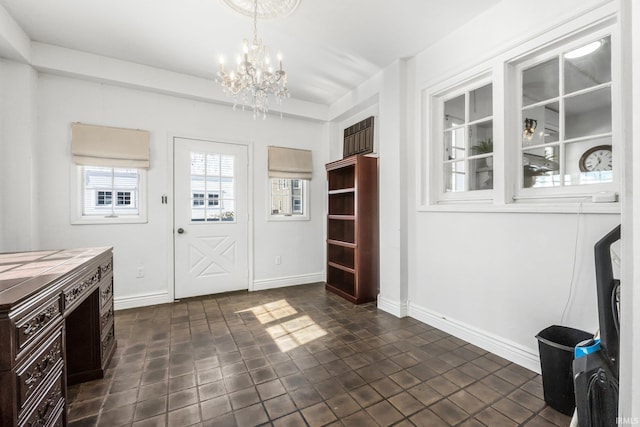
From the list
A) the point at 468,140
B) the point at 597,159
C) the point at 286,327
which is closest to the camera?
the point at 597,159

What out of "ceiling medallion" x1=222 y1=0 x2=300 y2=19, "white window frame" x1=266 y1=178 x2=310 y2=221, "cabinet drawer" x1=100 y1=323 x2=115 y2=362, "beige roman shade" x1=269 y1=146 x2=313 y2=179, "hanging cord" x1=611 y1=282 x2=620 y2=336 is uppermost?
"ceiling medallion" x1=222 y1=0 x2=300 y2=19

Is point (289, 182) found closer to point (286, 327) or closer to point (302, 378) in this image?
point (286, 327)

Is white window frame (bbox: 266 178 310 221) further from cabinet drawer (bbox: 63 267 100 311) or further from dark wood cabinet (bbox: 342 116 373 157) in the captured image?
cabinet drawer (bbox: 63 267 100 311)

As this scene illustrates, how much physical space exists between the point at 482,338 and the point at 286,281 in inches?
110

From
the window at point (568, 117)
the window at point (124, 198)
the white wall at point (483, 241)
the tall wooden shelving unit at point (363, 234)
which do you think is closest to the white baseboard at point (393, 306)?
the white wall at point (483, 241)

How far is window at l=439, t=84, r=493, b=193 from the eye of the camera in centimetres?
259

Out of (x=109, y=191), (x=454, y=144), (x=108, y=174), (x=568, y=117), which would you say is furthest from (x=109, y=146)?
(x=568, y=117)

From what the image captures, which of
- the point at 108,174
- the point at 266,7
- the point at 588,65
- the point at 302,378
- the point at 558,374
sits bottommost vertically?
the point at 302,378

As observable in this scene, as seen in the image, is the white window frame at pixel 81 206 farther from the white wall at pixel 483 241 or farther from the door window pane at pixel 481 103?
the door window pane at pixel 481 103

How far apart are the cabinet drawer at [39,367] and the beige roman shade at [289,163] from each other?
321cm

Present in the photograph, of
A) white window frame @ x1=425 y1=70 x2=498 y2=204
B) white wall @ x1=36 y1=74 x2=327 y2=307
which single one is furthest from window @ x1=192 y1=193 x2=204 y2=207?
white window frame @ x1=425 y1=70 x2=498 y2=204

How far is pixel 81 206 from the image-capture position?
329 centimetres

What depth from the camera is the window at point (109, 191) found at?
333cm

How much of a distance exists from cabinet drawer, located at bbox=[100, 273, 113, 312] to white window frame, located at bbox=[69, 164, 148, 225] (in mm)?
1292
